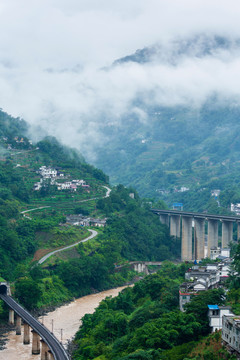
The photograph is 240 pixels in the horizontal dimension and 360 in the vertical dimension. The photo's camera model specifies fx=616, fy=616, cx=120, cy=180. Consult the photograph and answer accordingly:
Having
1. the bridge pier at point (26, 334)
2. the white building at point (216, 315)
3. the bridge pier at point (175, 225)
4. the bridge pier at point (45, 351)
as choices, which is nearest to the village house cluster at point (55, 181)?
the bridge pier at point (175, 225)

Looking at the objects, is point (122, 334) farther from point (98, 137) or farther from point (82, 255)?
point (98, 137)

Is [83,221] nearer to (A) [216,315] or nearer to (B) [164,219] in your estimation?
(B) [164,219]

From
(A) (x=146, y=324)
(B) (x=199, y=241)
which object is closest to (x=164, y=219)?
(B) (x=199, y=241)

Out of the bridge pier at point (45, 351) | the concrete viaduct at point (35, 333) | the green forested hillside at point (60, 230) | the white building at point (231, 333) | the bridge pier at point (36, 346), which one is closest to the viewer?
the white building at point (231, 333)

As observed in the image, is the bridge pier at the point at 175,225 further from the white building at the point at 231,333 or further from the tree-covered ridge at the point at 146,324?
the white building at the point at 231,333

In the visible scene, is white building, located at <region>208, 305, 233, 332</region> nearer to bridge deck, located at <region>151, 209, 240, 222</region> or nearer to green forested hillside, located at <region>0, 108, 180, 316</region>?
green forested hillside, located at <region>0, 108, 180, 316</region>
